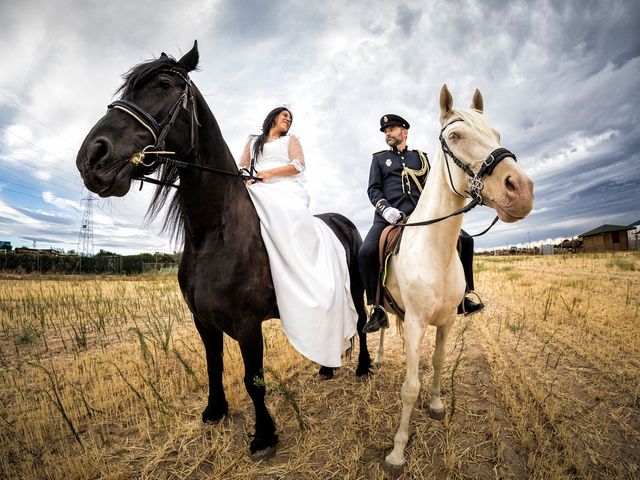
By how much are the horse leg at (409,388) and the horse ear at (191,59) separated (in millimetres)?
3087

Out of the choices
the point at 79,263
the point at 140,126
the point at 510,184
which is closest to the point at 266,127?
the point at 140,126

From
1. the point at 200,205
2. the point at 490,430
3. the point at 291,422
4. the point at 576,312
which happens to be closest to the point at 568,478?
the point at 490,430

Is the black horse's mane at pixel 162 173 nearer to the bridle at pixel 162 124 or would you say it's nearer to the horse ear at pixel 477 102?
the bridle at pixel 162 124

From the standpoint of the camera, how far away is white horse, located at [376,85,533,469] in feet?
6.91

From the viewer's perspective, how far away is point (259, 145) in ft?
11.8

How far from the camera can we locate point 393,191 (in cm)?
374

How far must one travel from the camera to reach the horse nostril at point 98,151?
5.91 ft

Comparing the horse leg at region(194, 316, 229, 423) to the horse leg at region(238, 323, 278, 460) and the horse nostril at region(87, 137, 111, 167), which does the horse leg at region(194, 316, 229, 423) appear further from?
the horse nostril at region(87, 137, 111, 167)

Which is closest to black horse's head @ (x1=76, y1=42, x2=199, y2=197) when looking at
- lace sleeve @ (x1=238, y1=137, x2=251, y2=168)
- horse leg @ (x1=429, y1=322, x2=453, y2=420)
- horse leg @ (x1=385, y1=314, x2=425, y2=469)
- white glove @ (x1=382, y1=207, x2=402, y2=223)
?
lace sleeve @ (x1=238, y1=137, x2=251, y2=168)

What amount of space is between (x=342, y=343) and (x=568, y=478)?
2006 mm

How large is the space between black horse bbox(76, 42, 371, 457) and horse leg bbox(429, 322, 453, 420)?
176cm

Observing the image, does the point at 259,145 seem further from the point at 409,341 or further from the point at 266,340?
the point at 266,340

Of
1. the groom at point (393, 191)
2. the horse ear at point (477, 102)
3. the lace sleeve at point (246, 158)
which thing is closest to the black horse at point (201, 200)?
the lace sleeve at point (246, 158)

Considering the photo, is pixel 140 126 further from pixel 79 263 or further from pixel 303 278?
pixel 79 263
